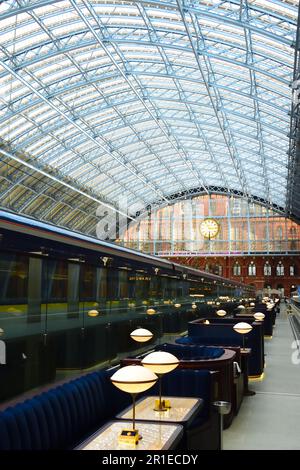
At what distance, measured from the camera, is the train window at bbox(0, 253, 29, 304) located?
7.19 meters

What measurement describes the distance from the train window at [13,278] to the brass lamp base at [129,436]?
323cm

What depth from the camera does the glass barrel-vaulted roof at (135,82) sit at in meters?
23.9

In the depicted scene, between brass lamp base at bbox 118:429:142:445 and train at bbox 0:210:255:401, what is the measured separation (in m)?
2.52

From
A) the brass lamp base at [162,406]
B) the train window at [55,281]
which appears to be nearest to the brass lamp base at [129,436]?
the brass lamp base at [162,406]

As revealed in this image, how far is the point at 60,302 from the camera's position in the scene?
28.8ft

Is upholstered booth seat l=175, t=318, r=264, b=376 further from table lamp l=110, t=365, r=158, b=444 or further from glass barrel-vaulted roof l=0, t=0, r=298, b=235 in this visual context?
glass barrel-vaulted roof l=0, t=0, r=298, b=235

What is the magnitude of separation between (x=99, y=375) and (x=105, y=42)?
77.6ft

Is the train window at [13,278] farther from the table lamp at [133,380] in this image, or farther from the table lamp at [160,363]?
the table lamp at [133,380]

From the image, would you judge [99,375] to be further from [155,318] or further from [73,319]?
[155,318]

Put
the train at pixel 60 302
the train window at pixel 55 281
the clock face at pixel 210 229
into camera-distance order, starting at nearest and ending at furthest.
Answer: the train at pixel 60 302 < the train window at pixel 55 281 < the clock face at pixel 210 229

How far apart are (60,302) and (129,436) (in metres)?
4.38

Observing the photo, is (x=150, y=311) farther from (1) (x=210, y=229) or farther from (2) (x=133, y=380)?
(1) (x=210, y=229)

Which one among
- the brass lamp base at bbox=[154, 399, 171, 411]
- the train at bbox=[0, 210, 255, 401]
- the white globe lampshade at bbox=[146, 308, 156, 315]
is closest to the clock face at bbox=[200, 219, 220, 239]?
the white globe lampshade at bbox=[146, 308, 156, 315]

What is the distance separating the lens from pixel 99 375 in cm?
735
